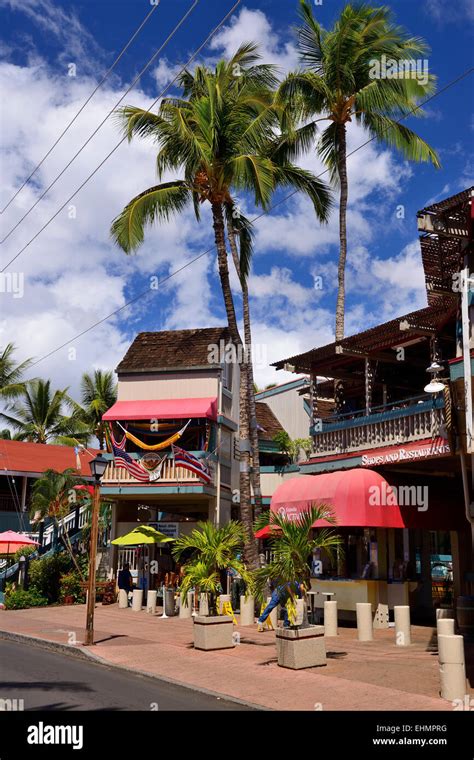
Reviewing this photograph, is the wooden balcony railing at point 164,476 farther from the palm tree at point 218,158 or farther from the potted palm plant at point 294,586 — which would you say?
the potted palm plant at point 294,586

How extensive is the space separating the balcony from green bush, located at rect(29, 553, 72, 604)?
447 inches

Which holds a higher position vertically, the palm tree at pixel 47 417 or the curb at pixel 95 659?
the palm tree at pixel 47 417

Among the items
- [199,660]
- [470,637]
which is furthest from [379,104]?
[199,660]

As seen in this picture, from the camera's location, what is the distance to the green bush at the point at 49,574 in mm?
26781

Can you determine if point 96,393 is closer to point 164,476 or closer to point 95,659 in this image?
point 164,476

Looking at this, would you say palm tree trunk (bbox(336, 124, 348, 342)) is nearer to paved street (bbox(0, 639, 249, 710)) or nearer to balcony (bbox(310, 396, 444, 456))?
balcony (bbox(310, 396, 444, 456))

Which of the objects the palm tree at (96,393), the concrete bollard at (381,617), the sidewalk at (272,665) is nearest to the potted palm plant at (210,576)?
the sidewalk at (272,665)

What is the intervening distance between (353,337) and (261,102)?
888cm

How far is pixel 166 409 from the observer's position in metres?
28.1

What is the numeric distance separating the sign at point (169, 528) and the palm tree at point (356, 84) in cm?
937

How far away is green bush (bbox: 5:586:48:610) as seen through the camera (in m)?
25.5

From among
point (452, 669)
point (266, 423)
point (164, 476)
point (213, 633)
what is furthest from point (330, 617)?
point (266, 423)

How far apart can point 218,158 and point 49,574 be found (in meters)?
16.0
